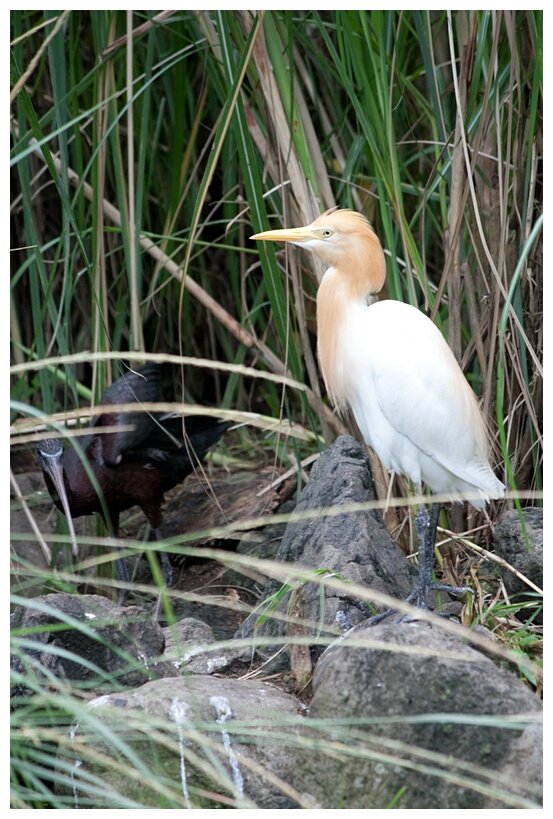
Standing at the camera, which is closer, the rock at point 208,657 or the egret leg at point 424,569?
the rock at point 208,657

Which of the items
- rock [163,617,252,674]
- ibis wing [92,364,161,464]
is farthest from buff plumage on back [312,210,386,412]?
ibis wing [92,364,161,464]

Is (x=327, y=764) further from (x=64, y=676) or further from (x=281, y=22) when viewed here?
(x=281, y=22)

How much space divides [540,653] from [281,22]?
1.77m

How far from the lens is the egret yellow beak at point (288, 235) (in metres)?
2.04

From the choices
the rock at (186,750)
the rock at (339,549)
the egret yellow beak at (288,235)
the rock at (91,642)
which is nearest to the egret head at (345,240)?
the egret yellow beak at (288,235)

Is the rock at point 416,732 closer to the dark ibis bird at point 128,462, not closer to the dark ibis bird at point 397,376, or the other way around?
the dark ibis bird at point 397,376

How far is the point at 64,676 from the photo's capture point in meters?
1.71

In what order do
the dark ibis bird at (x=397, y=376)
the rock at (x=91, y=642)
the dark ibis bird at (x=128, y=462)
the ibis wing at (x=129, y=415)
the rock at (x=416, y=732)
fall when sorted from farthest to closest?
the dark ibis bird at (x=128, y=462) → the ibis wing at (x=129, y=415) → the dark ibis bird at (x=397, y=376) → the rock at (x=91, y=642) → the rock at (x=416, y=732)

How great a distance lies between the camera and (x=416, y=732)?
4.60 feet

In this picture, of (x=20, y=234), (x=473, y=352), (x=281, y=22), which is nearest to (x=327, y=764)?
(x=473, y=352)

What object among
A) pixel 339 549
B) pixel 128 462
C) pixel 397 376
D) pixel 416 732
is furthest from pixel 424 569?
pixel 128 462

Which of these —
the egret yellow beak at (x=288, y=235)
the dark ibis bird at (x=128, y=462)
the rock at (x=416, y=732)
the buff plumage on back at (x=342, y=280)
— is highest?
the egret yellow beak at (x=288, y=235)

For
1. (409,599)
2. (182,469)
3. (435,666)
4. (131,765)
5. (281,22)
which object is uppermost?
(281,22)

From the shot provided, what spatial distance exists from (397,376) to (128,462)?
145 cm
